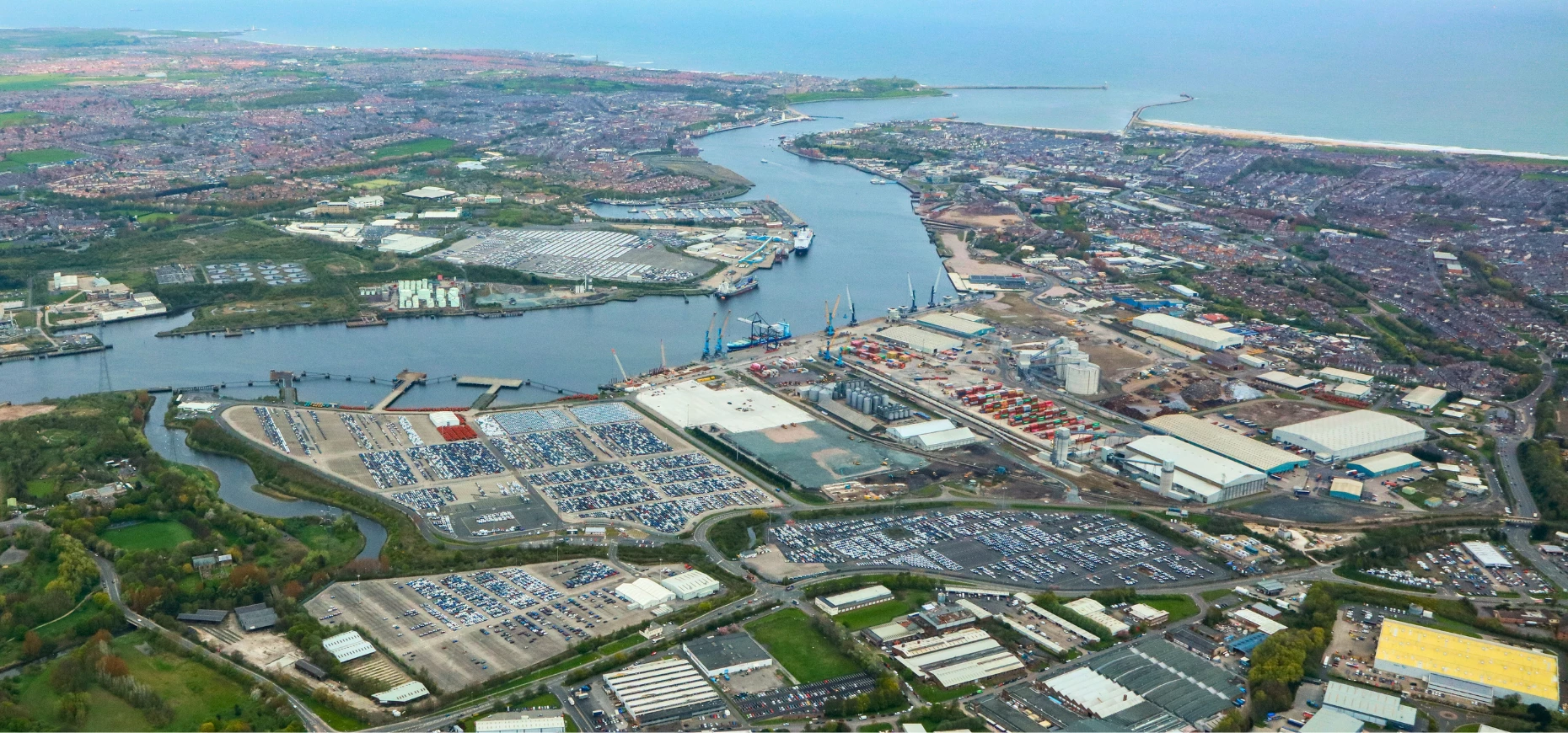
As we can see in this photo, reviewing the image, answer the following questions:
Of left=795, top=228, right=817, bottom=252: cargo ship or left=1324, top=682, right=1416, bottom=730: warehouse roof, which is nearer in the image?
left=1324, top=682, right=1416, bottom=730: warehouse roof

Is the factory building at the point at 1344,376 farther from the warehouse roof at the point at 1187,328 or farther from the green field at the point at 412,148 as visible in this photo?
the green field at the point at 412,148

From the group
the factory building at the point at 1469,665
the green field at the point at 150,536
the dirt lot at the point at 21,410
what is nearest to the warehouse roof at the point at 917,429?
the factory building at the point at 1469,665

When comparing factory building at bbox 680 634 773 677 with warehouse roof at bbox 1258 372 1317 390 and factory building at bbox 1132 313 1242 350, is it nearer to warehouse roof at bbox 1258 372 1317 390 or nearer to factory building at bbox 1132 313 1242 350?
warehouse roof at bbox 1258 372 1317 390

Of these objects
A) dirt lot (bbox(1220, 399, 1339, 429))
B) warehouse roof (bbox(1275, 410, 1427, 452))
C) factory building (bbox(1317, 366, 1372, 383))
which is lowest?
dirt lot (bbox(1220, 399, 1339, 429))

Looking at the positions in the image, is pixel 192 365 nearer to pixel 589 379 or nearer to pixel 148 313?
pixel 148 313

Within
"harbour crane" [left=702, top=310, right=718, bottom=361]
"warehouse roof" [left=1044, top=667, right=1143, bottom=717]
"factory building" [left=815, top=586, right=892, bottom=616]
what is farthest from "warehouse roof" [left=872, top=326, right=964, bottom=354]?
"warehouse roof" [left=1044, top=667, right=1143, bottom=717]

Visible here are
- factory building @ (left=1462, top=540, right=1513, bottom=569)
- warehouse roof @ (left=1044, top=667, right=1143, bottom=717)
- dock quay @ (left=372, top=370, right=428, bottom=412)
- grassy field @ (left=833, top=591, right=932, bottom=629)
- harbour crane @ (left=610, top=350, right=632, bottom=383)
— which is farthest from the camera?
harbour crane @ (left=610, top=350, right=632, bottom=383)

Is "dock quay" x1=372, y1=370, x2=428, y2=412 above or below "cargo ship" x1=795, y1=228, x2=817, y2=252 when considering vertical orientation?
below
